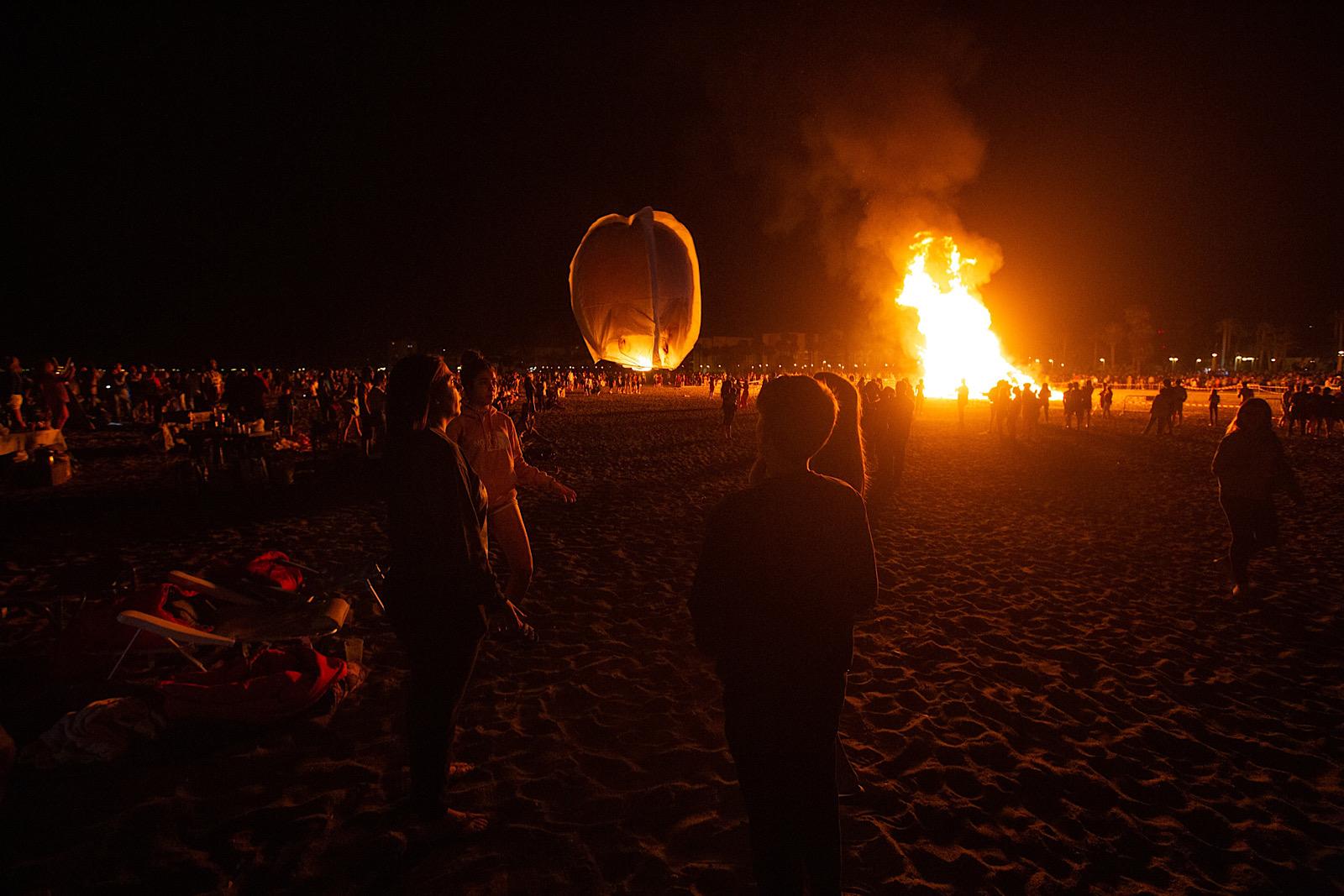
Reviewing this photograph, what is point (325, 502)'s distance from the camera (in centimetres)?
1077

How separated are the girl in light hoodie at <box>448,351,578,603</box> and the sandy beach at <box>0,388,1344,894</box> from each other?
86cm

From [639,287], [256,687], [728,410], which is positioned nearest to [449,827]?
[256,687]

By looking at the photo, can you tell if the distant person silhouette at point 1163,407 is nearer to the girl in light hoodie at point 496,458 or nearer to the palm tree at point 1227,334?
the girl in light hoodie at point 496,458

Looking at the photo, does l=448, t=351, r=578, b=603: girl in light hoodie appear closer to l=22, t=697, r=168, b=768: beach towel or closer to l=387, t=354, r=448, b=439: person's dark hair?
l=387, t=354, r=448, b=439: person's dark hair

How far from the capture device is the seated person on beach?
1808 millimetres

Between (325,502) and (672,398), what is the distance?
3563cm

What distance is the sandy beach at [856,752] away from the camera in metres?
2.95

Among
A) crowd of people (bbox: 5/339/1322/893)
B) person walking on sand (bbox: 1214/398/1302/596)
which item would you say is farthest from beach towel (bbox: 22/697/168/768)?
person walking on sand (bbox: 1214/398/1302/596)

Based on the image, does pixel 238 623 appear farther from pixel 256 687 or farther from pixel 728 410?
pixel 728 410

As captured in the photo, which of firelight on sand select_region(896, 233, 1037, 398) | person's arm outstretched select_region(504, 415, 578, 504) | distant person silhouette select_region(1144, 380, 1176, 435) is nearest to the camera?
person's arm outstretched select_region(504, 415, 578, 504)

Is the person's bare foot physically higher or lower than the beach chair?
lower

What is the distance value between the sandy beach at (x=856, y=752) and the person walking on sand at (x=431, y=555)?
258 millimetres

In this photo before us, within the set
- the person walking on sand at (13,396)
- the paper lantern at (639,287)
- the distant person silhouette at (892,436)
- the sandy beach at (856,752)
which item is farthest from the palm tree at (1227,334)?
the person walking on sand at (13,396)

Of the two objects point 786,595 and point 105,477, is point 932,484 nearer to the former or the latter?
point 786,595
